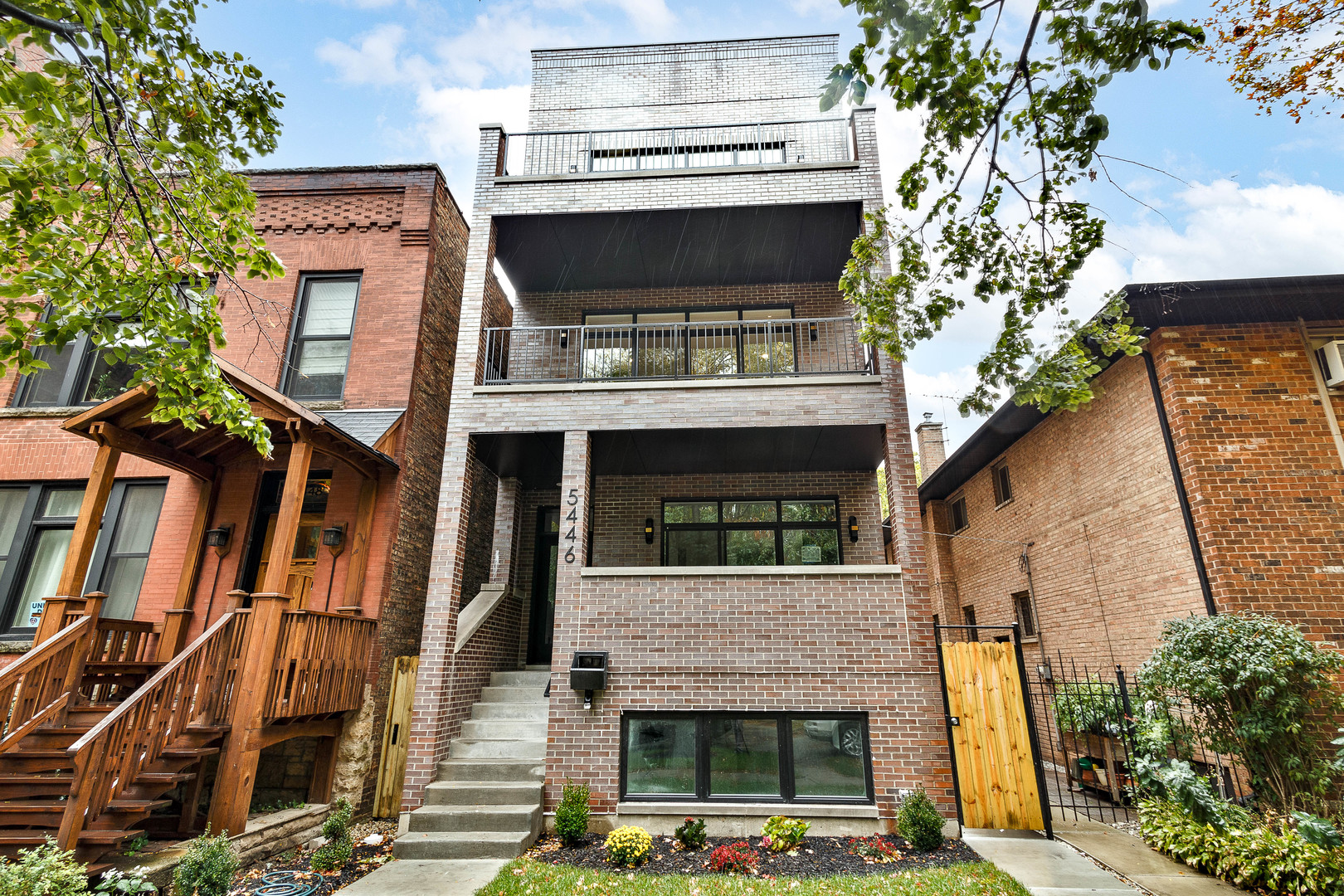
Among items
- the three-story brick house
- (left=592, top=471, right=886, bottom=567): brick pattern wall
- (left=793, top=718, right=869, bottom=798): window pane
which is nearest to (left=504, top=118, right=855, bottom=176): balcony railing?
the three-story brick house

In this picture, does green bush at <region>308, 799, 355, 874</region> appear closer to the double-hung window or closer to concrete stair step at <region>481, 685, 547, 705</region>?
concrete stair step at <region>481, 685, 547, 705</region>

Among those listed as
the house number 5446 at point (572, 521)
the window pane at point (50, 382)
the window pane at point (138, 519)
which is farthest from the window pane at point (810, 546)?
the window pane at point (50, 382)

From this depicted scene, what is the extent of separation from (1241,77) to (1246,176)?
13.5 ft

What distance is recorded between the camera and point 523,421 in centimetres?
866

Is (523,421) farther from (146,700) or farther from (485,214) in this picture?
(146,700)

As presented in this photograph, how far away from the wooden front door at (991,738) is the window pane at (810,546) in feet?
10.2

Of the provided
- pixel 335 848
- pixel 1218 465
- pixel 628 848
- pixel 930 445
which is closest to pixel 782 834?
pixel 628 848

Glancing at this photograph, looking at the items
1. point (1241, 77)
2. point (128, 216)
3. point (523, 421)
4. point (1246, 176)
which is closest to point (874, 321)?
point (1246, 176)

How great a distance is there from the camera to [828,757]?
24.1 feet

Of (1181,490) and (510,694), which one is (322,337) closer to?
(510,694)

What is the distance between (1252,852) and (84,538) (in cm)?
1163

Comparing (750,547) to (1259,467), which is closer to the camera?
(1259,467)

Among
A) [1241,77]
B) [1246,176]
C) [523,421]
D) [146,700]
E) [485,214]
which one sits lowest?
[146,700]

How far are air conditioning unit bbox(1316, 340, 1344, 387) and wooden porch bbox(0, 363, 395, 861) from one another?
11092mm
